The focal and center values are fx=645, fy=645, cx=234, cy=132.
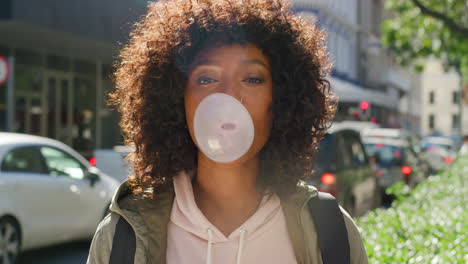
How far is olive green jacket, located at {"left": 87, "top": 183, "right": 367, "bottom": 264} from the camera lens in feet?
5.82

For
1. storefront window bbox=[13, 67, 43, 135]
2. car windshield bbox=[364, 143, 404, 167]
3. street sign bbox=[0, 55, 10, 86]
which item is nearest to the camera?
street sign bbox=[0, 55, 10, 86]

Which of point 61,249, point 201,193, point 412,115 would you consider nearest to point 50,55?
point 61,249

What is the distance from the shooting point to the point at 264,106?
74.4 inches

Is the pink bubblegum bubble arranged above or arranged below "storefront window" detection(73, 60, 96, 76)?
below

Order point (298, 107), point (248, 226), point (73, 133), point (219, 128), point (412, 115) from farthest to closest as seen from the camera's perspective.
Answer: point (412, 115) < point (73, 133) < point (298, 107) < point (248, 226) < point (219, 128)

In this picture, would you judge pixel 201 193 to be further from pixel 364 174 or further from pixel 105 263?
pixel 364 174

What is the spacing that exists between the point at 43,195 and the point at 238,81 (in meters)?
5.83

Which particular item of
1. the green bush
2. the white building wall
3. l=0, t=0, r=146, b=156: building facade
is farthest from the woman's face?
the white building wall

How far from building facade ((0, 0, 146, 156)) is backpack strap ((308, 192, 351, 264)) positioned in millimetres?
12181

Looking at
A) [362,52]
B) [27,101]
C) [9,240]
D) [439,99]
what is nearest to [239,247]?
[9,240]

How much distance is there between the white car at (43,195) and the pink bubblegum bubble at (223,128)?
5.40 m

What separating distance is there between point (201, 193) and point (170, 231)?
167 mm

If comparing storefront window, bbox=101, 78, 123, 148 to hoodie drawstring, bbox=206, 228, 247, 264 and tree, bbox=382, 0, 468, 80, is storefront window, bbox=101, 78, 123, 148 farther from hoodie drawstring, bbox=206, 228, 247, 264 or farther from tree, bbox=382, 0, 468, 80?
hoodie drawstring, bbox=206, 228, 247, 264

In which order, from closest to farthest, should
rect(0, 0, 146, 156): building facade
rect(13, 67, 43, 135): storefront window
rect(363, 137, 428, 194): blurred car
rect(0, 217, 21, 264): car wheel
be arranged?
rect(0, 217, 21, 264): car wheel
rect(363, 137, 428, 194): blurred car
rect(0, 0, 146, 156): building facade
rect(13, 67, 43, 135): storefront window
